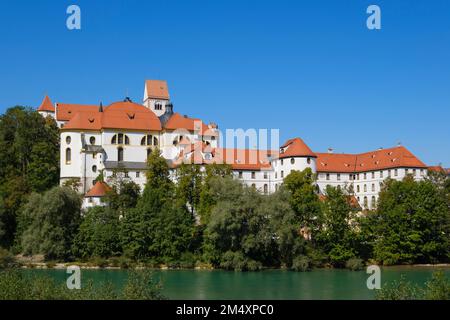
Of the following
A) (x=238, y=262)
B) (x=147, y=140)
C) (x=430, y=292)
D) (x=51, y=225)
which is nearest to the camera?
(x=430, y=292)

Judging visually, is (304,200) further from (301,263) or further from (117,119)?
(117,119)

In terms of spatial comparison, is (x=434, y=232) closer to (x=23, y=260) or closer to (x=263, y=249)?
(x=263, y=249)

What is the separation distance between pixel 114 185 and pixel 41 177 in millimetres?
11376

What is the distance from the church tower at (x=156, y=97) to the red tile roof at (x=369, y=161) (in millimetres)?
24167

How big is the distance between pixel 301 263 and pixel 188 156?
19932 mm

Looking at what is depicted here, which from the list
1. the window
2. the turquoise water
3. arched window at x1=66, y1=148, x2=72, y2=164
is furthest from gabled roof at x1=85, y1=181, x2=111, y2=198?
the turquoise water

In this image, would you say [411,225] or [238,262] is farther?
[411,225]

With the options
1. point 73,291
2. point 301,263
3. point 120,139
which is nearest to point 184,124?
point 120,139

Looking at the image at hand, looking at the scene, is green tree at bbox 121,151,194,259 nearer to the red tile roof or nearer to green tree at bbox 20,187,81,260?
green tree at bbox 20,187,81,260

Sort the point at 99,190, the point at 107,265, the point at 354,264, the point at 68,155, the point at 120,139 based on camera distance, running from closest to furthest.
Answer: the point at 354,264 < the point at 107,265 < the point at 99,190 < the point at 68,155 < the point at 120,139

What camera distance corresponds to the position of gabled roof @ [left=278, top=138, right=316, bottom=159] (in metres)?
63.3

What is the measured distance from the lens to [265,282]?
41.2 metres

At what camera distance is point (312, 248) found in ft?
174
